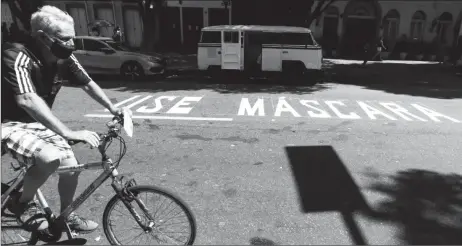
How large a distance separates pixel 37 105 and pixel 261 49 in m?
10.9

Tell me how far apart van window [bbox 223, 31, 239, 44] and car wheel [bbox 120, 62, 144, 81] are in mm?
3345

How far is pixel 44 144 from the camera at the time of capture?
2.56m

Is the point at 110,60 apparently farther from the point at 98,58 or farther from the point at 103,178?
the point at 103,178

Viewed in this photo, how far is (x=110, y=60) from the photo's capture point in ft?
40.9

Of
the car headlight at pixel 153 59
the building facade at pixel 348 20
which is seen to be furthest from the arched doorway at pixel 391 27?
the car headlight at pixel 153 59

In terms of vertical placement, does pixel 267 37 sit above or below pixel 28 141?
above

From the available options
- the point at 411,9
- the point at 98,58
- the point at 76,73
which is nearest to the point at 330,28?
the point at 411,9

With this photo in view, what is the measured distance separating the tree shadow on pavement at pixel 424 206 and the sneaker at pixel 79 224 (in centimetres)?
289

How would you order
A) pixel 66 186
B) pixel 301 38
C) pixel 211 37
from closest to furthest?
pixel 66 186
pixel 301 38
pixel 211 37

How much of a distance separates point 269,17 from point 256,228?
16353mm

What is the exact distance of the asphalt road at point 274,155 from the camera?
348 centimetres

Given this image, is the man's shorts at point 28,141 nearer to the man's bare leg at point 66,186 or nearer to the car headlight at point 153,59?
the man's bare leg at point 66,186

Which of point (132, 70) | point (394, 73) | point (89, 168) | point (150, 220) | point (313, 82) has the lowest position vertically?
point (394, 73)

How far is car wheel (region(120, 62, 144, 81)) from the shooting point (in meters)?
12.5
